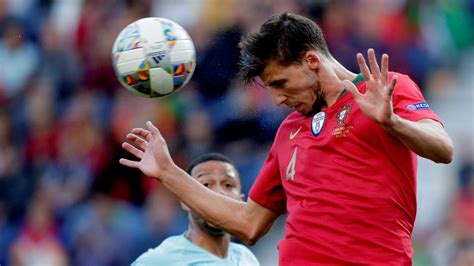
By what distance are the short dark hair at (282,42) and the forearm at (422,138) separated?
78cm

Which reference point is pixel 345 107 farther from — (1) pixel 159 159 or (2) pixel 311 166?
(1) pixel 159 159

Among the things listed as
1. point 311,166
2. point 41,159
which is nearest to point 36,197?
point 41,159

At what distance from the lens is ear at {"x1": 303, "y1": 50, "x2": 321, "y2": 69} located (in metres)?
5.54

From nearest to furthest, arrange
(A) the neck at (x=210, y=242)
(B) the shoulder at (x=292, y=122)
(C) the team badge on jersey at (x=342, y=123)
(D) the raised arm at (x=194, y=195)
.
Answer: (C) the team badge on jersey at (x=342, y=123) → (B) the shoulder at (x=292, y=122) → (D) the raised arm at (x=194, y=195) → (A) the neck at (x=210, y=242)

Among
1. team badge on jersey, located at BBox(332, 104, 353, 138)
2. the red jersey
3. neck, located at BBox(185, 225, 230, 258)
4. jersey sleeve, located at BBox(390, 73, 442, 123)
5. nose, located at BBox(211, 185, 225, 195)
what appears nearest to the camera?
jersey sleeve, located at BBox(390, 73, 442, 123)

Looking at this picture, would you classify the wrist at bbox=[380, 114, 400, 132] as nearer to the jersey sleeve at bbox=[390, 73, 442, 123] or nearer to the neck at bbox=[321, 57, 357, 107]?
the jersey sleeve at bbox=[390, 73, 442, 123]

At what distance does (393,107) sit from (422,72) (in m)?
5.86

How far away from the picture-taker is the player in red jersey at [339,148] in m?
5.01

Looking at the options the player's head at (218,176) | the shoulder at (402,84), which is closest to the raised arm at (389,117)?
the shoulder at (402,84)

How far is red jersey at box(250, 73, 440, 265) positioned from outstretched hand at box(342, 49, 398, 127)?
29cm

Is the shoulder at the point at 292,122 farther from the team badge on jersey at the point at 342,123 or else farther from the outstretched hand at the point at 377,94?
the outstretched hand at the point at 377,94

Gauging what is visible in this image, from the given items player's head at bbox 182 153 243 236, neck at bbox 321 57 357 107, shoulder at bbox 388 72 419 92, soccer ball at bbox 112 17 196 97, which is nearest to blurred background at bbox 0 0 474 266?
player's head at bbox 182 153 243 236

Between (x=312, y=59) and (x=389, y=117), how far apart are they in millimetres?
801

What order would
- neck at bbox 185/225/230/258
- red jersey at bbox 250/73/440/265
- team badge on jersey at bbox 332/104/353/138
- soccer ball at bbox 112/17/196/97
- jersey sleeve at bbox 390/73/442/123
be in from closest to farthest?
jersey sleeve at bbox 390/73/442/123 → red jersey at bbox 250/73/440/265 → team badge on jersey at bbox 332/104/353/138 → soccer ball at bbox 112/17/196/97 → neck at bbox 185/225/230/258
